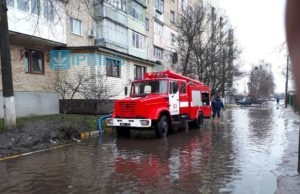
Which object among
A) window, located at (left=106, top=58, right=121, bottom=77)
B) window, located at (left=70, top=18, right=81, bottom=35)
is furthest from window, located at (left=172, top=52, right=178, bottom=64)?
window, located at (left=70, top=18, right=81, bottom=35)

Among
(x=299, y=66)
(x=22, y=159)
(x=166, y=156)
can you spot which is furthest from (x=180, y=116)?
(x=299, y=66)

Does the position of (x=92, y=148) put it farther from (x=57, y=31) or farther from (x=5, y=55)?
(x=57, y=31)

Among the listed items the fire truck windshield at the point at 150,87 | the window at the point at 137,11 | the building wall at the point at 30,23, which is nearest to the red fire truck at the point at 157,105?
the fire truck windshield at the point at 150,87

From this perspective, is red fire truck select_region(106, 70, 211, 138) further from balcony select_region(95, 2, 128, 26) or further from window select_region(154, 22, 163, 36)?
window select_region(154, 22, 163, 36)

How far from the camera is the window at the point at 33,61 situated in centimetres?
2386

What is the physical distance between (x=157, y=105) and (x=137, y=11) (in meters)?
23.7

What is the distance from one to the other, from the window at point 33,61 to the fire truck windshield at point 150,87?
951 cm

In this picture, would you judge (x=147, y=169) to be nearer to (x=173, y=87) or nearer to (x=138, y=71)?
(x=173, y=87)

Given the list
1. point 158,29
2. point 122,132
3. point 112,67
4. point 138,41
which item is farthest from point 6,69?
point 158,29

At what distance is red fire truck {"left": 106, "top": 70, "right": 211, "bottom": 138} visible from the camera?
15.3 metres

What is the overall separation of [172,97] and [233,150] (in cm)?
550

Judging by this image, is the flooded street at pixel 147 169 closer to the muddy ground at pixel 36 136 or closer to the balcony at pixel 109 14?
the muddy ground at pixel 36 136

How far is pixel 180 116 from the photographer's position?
1811 cm

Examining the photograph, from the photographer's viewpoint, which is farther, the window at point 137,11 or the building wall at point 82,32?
the window at point 137,11
